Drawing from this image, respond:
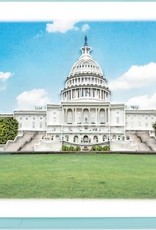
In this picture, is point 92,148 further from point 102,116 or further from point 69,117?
point 102,116

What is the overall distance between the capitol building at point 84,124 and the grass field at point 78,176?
1.01ft

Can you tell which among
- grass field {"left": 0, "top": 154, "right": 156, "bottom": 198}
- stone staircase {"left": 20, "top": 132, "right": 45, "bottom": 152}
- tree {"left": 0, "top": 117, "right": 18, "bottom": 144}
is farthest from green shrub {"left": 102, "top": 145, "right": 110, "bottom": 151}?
tree {"left": 0, "top": 117, "right": 18, "bottom": 144}

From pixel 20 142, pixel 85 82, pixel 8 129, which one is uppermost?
pixel 85 82

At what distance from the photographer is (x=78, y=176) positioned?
4.77 m

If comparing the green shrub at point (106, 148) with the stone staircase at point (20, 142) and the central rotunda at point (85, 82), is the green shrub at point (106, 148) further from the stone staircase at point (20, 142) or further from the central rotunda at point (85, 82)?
the stone staircase at point (20, 142)

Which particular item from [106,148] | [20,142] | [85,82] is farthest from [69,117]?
[85,82]

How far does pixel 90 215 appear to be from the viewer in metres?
4.07

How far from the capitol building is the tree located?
93mm

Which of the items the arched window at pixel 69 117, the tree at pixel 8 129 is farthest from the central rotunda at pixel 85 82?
the tree at pixel 8 129

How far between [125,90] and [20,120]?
188 centimetres

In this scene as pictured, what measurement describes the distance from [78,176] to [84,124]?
6.21 ft

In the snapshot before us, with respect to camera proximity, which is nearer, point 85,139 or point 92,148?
point 92,148

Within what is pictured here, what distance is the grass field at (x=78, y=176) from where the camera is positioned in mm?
4402

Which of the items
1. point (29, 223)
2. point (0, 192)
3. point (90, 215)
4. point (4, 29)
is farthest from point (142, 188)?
point (4, 29)
